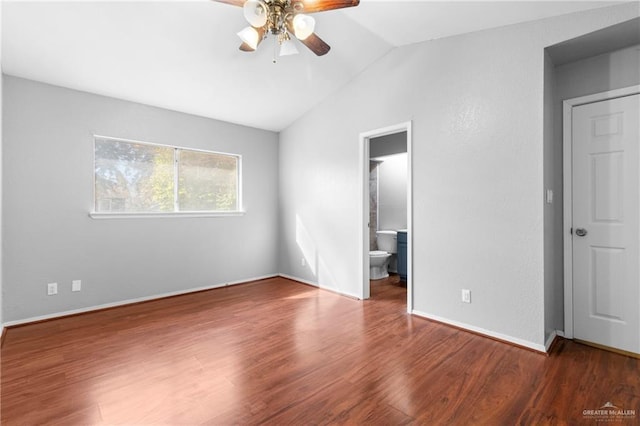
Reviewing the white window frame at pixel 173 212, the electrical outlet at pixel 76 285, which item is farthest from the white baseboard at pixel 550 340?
the electrical outlet at pixel 76 285

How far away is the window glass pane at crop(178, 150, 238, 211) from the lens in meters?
4.20

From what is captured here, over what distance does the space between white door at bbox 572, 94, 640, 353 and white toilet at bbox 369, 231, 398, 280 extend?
2508mm

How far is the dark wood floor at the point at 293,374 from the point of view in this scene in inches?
68.2

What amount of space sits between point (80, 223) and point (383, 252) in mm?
3980

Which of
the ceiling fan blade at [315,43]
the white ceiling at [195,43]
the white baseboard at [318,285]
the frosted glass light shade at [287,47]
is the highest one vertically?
the white ceiling at [195,43]

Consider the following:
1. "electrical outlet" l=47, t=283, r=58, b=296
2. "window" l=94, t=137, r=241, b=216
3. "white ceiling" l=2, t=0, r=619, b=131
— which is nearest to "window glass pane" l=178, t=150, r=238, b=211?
"window" l=94, t=137, r=241, b=216

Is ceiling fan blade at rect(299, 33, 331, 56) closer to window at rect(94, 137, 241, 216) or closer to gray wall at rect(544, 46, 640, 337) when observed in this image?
gray wall at rect(544, 46, 640, 337)

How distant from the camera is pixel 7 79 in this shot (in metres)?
2.93

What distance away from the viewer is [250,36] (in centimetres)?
219

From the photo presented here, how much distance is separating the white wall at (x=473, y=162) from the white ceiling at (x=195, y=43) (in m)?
0.20

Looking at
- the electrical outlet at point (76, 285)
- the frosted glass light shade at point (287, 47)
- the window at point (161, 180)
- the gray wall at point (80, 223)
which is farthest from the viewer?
the window at point (161, 180)

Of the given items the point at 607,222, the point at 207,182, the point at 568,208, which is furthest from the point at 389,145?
the point at 607,222

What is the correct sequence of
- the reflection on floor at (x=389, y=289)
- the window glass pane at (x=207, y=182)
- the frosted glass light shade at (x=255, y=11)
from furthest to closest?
1. the window glass pane at (x=207, y=182)
2. the reflection on floor at (x=389, y=289)
3. the frosted glass light shade at (x=255, y=11)

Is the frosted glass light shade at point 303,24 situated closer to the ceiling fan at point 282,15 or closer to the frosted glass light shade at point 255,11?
the ceiling fan at point 282,15
